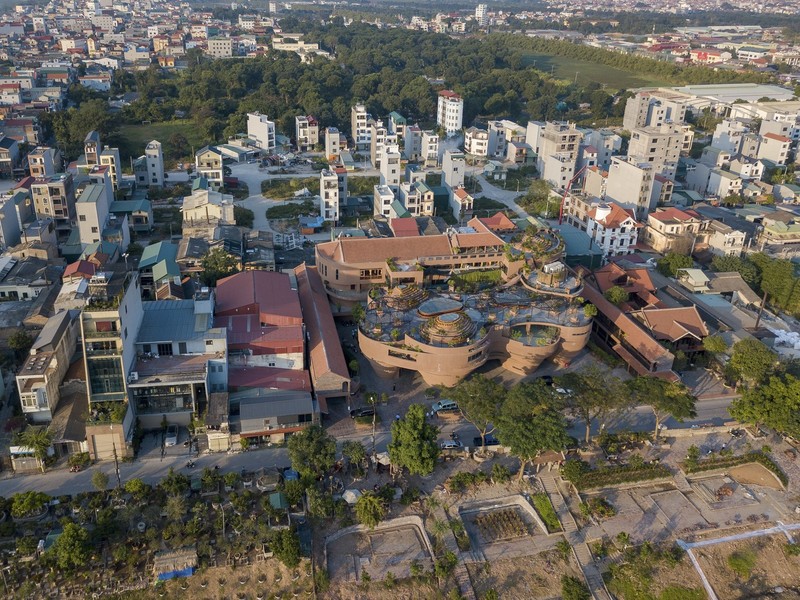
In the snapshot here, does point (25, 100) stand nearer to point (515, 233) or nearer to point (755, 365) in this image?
point (515, 233)

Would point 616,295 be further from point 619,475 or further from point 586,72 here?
point 586,72

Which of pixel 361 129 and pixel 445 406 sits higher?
pixel 361 129

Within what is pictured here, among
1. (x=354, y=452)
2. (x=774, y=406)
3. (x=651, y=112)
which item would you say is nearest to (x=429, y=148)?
(x=651, y=112)

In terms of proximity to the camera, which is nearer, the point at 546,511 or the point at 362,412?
the point at 546,511

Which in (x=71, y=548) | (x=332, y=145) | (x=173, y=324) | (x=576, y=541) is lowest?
(x=576, y=541)

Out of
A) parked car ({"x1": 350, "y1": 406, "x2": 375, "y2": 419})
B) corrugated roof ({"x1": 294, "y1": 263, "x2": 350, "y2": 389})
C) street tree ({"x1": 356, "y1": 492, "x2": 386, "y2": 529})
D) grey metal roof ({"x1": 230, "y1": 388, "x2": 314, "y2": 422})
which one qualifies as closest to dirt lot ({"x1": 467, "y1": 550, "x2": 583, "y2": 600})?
street tree ({"x1": 356, "y1": 492, "x2": 386, "y2": 529})

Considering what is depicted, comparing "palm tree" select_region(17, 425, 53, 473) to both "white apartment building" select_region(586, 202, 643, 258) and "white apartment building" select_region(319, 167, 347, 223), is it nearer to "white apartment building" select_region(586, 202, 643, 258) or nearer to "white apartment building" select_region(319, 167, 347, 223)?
"white apartment building" select_region(319, 167, 347, 223)

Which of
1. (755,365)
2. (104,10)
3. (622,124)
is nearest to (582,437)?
(755,365)
